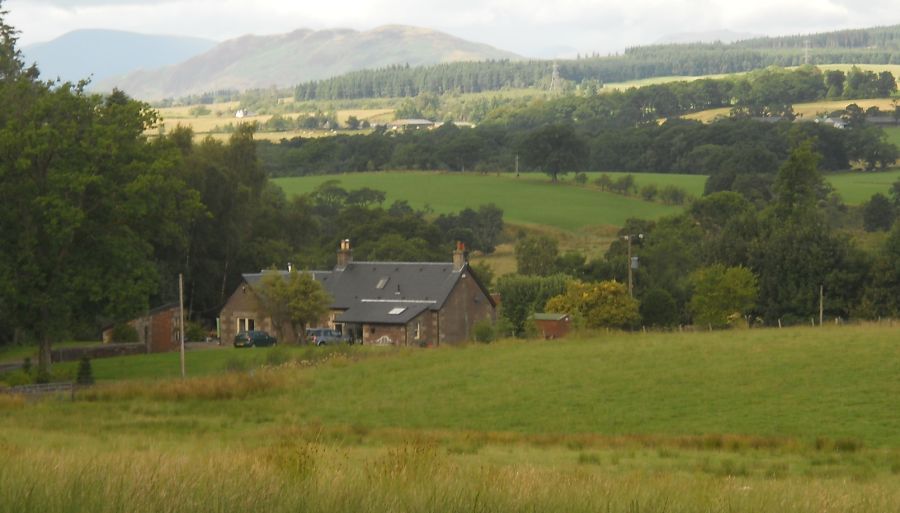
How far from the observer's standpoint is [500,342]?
49.5 m

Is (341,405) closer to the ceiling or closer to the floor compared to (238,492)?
closer to the floor

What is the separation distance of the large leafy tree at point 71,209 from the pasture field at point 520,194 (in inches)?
2763

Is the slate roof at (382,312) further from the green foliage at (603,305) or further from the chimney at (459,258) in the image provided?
the green foliage at (603,305)

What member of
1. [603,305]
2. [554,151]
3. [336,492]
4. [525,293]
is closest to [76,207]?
[603,305]

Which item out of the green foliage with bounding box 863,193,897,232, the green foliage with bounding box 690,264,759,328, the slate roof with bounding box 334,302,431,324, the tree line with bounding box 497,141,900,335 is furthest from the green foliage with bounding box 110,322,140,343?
the green foliage with bounding box 863,193,897,232

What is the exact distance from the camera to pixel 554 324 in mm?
63031

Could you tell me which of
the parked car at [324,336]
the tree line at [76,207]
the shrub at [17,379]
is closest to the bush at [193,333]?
the parked car at [324,336]

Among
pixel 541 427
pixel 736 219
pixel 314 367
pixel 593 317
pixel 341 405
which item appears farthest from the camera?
pixel 736 219

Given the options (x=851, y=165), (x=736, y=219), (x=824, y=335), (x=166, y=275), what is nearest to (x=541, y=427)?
(x=824, y=335)

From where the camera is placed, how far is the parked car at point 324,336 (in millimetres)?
61531

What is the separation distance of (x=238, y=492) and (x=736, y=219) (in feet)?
231

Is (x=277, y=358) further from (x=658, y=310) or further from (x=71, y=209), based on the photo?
(x=658, y=310)

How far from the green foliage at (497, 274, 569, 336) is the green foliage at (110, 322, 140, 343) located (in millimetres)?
20117

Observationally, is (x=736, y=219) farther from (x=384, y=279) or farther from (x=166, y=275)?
(x=166, y=275)
